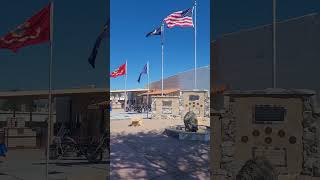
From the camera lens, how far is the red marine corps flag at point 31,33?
9258 mm

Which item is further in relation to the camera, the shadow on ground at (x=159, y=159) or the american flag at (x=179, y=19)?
the american flag at (x=179, y=19)

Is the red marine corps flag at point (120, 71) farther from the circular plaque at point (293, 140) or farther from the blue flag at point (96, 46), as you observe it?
the circular plaque at point (293, 140)

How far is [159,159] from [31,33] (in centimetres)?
562

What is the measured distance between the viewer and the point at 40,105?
1922 centimetres

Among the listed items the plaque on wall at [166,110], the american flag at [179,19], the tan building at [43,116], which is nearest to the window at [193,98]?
the plaque on wall at [166,110]

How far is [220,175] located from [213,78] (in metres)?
16.3

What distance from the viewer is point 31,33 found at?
374 inches

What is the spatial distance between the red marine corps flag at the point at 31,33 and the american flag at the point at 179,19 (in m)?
17.0

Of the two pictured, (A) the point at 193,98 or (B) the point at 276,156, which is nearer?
(B) the point at 276,156

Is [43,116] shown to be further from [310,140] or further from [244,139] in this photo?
[310,140]

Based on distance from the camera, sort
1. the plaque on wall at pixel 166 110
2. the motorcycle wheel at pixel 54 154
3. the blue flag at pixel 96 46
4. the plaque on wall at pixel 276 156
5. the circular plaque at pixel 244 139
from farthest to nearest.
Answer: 1. the plaque on wall at pixel 166 110
2. the motorcycle wheel at pixel 54 154
3. the blue flag at pixel 96 46
4. the circular plaque at pixel 244 139
5. the plaque on wall at pixel 276 156

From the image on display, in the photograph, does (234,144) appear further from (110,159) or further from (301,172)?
(110,159)

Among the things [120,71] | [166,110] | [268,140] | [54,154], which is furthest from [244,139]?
[120,71]

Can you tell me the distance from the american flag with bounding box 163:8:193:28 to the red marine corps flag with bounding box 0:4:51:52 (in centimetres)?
1700
